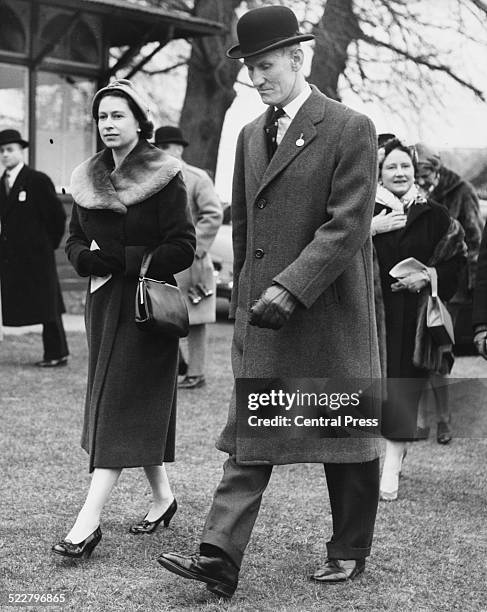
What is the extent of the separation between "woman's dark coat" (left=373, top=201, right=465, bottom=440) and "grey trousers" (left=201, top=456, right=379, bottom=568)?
1.68 m

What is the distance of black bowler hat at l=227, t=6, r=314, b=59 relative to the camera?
164 inches

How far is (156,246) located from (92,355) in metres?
0.51

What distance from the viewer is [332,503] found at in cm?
450

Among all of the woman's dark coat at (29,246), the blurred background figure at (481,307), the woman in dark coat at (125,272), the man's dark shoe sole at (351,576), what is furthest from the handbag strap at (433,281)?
the woman's dark coat at (29,246)

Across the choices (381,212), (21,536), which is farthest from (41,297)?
(21,536)

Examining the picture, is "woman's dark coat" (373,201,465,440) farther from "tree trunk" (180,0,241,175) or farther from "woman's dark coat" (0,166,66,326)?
"tree trunk" (180,0,241,175)

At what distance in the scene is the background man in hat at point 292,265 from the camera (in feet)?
13.5

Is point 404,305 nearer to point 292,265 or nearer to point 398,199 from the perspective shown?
point 398,199

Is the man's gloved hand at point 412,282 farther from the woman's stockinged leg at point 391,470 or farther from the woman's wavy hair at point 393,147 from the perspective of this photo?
the woman's stockinged leg at point 391,470

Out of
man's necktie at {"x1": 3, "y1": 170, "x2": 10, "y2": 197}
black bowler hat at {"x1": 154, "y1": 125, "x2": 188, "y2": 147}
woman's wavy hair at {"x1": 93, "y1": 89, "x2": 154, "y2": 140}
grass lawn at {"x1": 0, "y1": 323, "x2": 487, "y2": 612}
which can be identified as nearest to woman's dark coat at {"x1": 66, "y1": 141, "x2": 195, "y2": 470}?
woman's wavy hair at {"x1": 93, "y1": 89, "x2": 154, "y2": 140}

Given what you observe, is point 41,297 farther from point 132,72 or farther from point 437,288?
point 132,72

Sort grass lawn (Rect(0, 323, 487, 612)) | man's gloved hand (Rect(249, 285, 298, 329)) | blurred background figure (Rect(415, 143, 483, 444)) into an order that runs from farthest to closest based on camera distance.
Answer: blurred background figure (Rect(415, 143, 483, 444))
grass lawn (Rect(0, 323, 487, 612))
man's gloved hand (Rect(249, 285, 298, 329))

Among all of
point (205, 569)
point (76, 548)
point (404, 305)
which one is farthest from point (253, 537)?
point (404, 305)

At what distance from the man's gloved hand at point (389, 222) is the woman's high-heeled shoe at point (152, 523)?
1.83m
